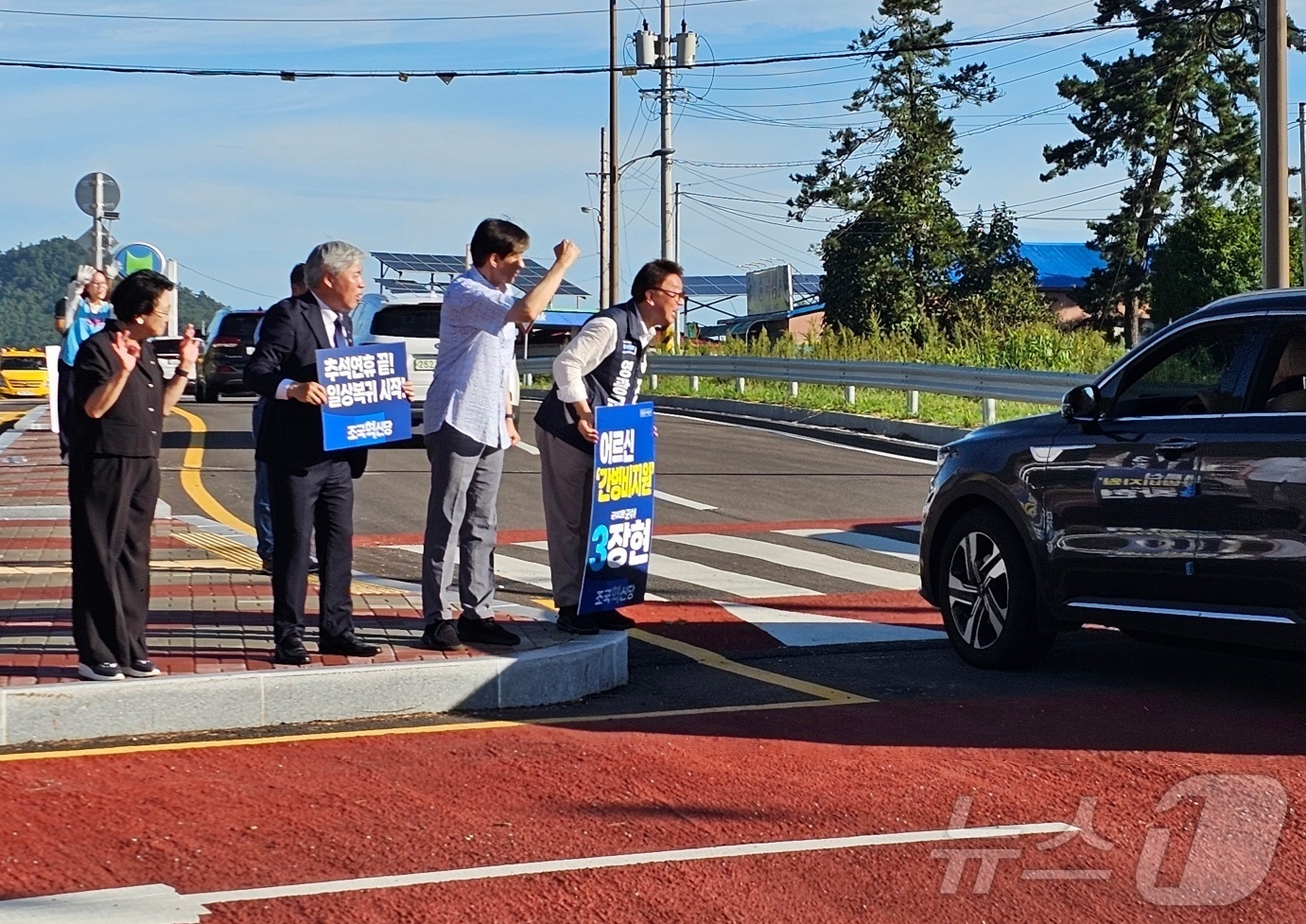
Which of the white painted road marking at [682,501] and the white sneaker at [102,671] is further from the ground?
the white sneaker at [102,671]

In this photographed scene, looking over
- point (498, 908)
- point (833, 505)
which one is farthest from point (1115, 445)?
point (833, 505)

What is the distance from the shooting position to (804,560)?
12422 mm

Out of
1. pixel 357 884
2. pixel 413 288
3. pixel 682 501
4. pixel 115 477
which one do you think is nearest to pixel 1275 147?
pixel 682 501

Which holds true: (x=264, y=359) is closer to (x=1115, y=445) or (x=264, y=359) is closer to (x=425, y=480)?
(x=1115, y=445)

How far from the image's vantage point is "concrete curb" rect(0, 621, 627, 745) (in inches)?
266

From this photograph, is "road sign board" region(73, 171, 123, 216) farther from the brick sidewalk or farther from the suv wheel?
the suv wheel

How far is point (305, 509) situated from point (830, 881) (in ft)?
11.2

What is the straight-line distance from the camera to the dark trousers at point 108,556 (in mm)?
7188

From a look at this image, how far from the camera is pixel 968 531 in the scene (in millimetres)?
8727

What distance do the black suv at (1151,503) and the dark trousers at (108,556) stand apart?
3.80 meters

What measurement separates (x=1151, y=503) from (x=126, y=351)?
14.0ft

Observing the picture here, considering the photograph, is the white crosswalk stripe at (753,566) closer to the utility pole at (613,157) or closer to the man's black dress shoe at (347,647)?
the man's black dress shoe at (347,647)

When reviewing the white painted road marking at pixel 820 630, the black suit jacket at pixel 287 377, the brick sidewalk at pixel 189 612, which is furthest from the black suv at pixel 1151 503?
the black suit jacket at pixel 287 377

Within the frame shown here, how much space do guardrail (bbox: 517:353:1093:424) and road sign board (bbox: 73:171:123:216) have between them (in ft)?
32.9
